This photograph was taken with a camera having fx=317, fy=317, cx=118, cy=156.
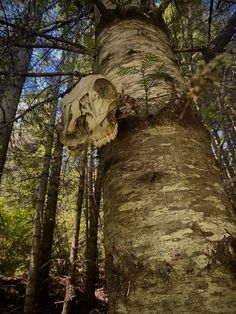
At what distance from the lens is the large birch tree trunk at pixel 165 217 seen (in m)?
1.03

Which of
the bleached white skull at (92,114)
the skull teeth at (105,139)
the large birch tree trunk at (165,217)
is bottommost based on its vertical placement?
the large birch tree trunk at (165,217)

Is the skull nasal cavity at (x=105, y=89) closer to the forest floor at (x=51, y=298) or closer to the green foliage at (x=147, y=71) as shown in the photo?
the green foliage at (x=147, y=71)

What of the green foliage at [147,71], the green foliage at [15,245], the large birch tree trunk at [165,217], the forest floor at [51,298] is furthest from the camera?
the green foliage at [15,245]

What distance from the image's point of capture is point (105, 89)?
4.54 ft

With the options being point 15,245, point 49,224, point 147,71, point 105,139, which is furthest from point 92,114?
point 15,245

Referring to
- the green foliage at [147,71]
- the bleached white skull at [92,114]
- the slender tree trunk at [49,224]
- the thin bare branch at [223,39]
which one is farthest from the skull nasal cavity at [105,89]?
the slender tree trunk at [49,224]

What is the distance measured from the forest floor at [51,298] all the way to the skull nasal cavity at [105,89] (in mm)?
5246

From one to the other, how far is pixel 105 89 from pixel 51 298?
22.7 feet

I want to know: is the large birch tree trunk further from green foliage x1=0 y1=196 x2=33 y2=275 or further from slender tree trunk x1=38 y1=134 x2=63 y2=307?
green foliage x1=0 y1=196 x2=33 y2=275

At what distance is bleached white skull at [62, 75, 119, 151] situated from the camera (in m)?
1.34

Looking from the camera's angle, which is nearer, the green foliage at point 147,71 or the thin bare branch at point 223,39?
the green foliage at point 147,71

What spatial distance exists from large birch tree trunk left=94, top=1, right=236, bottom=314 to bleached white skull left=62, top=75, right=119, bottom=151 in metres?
0.14

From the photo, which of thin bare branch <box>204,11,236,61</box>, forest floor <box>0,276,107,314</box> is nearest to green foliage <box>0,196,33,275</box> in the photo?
forest floor <box>0,276,107,314</box>

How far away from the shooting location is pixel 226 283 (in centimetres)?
103
